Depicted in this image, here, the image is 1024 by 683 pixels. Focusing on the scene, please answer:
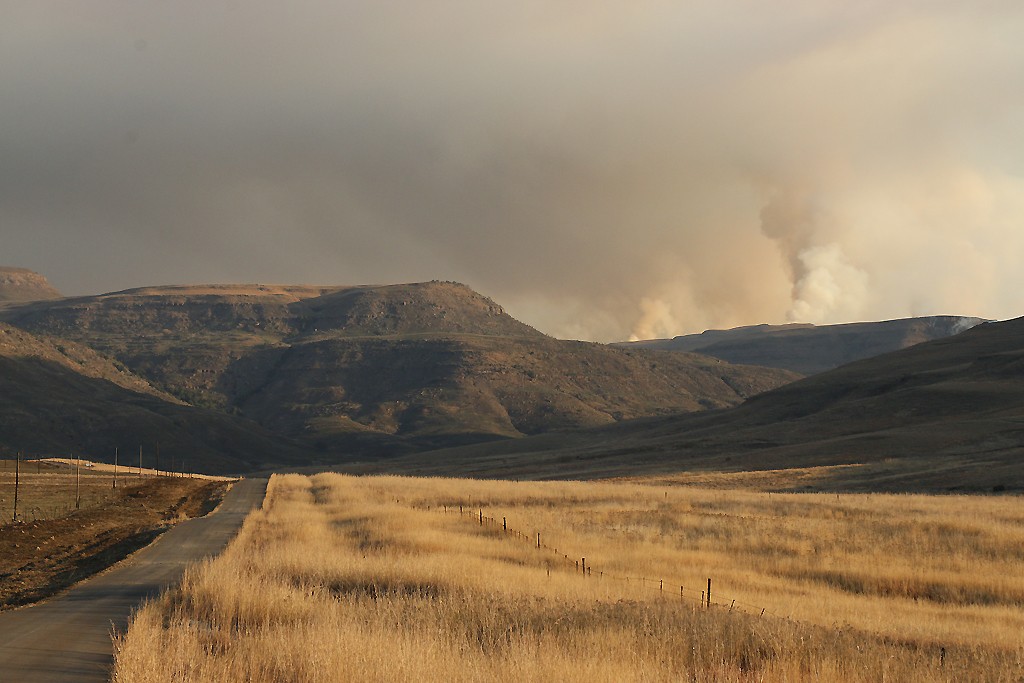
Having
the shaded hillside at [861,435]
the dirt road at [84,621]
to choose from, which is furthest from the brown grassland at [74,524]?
the shaded hillside at [861,435]

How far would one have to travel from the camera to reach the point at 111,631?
15.2 metres

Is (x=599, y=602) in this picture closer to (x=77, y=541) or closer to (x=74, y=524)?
(x=77, y=541)

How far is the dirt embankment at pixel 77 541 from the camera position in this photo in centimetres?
2419

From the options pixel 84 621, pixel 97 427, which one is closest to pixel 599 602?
pixel 84 621

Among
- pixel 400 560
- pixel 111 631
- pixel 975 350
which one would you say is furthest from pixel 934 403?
pixel 111 631

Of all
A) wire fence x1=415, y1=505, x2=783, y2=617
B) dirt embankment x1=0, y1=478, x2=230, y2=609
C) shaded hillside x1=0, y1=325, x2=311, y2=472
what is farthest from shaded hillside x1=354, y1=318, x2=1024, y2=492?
shaded hillside x1=0, y1=325, x2=311, y2=472

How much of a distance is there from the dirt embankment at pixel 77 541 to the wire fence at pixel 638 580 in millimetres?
11708

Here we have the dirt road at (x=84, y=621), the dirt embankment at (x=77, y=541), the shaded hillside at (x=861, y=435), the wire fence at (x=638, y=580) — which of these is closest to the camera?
the dirt road at (x=84, y=621)

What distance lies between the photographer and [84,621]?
1659 cm

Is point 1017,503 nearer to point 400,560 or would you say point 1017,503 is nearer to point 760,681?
point 400,560

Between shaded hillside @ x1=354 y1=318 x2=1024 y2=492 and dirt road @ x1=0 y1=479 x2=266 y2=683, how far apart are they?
46.9m

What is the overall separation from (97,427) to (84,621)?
176 m

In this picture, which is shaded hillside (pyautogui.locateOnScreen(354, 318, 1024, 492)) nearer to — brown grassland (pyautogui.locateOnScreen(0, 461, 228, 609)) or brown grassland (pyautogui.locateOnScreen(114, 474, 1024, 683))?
brown grassland (pyautogui.locateOnScreen(114, 474, 1024, 683))

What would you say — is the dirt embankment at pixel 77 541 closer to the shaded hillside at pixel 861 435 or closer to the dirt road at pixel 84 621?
the dirt road at pixel 84 621
